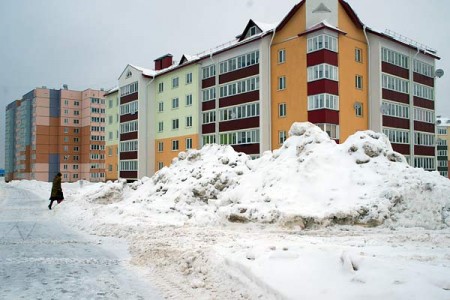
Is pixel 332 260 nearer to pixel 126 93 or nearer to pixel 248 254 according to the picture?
pixel 248 254

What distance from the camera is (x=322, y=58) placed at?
1153 inches

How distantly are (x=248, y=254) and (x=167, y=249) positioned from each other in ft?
8.18

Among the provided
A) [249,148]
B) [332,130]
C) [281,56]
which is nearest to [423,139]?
[332,130]

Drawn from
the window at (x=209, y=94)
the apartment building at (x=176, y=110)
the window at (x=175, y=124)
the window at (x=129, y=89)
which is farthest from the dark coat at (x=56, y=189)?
the window at (x=129, y=89)

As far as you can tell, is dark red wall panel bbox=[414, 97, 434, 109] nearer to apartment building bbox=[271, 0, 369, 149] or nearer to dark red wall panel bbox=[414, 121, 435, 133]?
dark red wall panel bbox=[414, 121, 435, 133]

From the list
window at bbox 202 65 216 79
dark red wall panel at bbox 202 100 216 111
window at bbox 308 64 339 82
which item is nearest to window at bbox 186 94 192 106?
dark red wall panel at bbox 202 100 216 111

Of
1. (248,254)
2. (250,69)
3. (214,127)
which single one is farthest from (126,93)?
(248,254)

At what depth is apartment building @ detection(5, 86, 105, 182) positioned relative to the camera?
86.4 metres

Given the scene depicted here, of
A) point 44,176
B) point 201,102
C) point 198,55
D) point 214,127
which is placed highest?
point 198,55

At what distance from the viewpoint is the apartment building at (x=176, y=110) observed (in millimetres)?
41125

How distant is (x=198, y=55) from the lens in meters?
42.3

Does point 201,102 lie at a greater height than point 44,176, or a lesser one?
greater

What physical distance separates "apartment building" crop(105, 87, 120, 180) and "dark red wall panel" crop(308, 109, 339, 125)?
1289 inches

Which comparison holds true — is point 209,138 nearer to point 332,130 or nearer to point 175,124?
point 175,124
